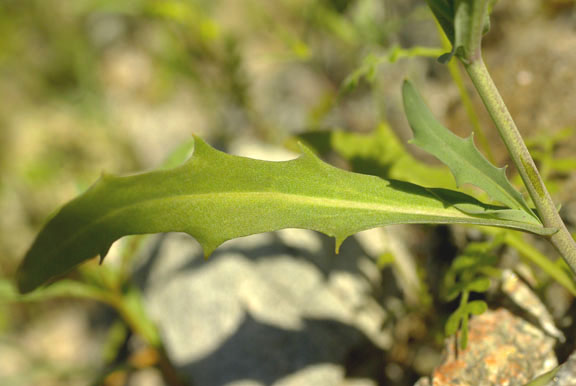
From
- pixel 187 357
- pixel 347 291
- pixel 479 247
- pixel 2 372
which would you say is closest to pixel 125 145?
pixel 2 372

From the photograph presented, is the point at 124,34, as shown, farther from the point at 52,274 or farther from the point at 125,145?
the point at 52,274

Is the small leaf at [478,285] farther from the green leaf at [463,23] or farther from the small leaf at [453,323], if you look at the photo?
the green leaf at [463,23]

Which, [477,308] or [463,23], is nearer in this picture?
[463,23]

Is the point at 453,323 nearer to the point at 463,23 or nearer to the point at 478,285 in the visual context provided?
the point at 478,285

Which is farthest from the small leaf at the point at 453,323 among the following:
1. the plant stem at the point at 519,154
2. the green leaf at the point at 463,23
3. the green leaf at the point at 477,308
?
the green leaf at the point at 463,23

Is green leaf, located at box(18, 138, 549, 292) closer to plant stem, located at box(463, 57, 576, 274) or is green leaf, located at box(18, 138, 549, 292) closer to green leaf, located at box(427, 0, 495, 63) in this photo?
plant stem, located at box(463, 57, 576, 274)

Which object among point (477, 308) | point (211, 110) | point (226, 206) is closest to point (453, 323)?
point (477, 308)

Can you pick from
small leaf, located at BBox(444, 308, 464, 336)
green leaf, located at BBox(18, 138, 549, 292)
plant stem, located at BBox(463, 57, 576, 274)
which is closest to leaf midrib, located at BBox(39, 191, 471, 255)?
green leaf, located at BBox(18, 138, 549, 292)
